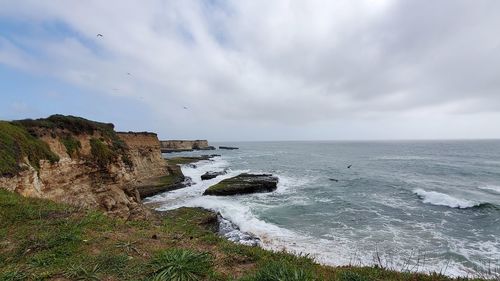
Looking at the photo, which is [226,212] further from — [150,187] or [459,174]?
[459,174]

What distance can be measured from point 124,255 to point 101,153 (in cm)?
1745

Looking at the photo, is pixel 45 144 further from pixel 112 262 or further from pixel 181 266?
pixel 181 266

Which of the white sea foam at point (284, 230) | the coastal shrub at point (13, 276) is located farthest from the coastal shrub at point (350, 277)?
the coastal shrub at point (13, 276)

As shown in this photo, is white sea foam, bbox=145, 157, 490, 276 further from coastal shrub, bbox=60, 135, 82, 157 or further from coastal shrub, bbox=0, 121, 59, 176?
coastal shrub, bbox=0, 121, 59, 176

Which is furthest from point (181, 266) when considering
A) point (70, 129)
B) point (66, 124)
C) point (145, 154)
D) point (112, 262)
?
point (145, 154)

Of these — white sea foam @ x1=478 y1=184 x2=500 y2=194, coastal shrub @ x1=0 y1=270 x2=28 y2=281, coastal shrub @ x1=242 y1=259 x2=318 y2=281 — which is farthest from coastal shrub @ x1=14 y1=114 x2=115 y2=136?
white sea foam @ x1=478 y1=184 x2=500 y2=194

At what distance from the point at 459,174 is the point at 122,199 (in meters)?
51.3

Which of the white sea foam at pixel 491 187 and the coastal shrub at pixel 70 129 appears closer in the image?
the coastal shrub at pixel 70 129

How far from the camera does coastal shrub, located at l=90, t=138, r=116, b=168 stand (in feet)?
68.6

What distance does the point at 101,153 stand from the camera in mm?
21531

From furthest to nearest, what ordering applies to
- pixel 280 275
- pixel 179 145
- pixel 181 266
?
1. pixel 179 145
2. pixel 181 266
3. pixel 280 275

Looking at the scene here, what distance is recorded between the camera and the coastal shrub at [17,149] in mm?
13066

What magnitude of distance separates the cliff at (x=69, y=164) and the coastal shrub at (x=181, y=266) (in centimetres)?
939

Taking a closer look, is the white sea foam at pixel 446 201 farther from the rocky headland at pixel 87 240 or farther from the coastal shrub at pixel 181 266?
the coastal shrub at pixel 181 266
